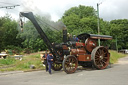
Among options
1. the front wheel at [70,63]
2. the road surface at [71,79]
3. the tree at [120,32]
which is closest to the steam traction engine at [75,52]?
the front wheel at [70,63]

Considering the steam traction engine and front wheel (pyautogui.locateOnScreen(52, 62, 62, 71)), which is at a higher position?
the steam traction engine

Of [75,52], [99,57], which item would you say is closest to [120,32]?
[99,57]

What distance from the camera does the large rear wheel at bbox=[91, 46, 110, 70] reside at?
13.2 metres

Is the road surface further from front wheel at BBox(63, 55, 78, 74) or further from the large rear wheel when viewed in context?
the large rear wheel

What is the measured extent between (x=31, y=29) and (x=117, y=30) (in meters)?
37.0

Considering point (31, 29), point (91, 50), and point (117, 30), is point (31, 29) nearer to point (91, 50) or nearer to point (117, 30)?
point (91, 50)

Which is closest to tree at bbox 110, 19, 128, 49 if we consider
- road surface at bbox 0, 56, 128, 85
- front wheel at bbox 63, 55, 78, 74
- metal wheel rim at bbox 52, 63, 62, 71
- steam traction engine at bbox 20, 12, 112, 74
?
steam traction engine at bbox 20, 12, 112, 74

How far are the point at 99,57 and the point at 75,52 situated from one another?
84.7 inches

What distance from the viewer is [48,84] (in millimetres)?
8102

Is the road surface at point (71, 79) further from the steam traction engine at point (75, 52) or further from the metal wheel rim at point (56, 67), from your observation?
the metal wheel rim at point (56, 67)

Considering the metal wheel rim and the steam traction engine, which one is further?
the metal wheel rim

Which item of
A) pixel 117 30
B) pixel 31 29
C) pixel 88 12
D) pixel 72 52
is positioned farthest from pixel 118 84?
A: pixel 117 30

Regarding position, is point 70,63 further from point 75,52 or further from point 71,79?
point 71,79

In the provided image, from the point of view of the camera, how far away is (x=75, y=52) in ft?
42.3
